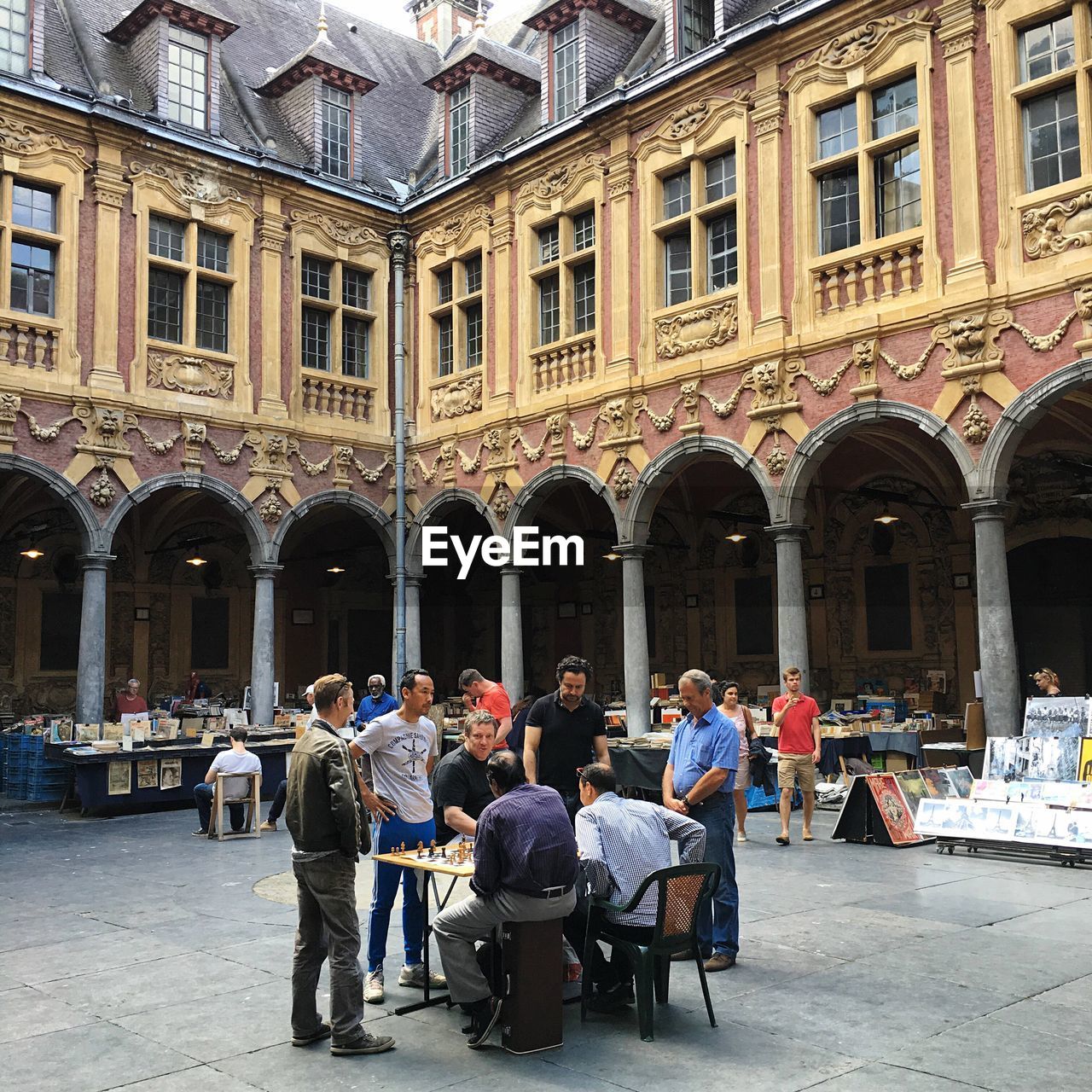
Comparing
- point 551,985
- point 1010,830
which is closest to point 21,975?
point 551,985

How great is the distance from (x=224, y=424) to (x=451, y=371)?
153 inches

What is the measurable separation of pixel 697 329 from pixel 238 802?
8286 mm

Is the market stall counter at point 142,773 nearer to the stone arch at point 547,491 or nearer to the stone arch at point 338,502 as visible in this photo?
the stone arch at point 338,502

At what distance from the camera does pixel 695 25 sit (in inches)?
640

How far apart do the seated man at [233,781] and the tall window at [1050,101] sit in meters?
10.1

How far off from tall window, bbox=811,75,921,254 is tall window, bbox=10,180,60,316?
10242 millimetres

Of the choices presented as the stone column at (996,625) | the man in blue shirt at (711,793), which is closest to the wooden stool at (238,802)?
the man in blue shirt at (711,793)

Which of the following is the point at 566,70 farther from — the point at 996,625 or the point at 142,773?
the point at 142,773

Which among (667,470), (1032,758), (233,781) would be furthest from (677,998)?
(667,470)

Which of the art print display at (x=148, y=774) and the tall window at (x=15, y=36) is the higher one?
the tall window at (x=15, y=36)

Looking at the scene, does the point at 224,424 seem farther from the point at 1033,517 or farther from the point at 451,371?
the point at 1033,517

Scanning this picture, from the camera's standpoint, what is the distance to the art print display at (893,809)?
10188 millimetres

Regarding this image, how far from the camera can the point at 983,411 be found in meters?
12.1

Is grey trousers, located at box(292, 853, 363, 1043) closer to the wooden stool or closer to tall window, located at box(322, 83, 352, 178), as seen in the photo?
the wooden stool
